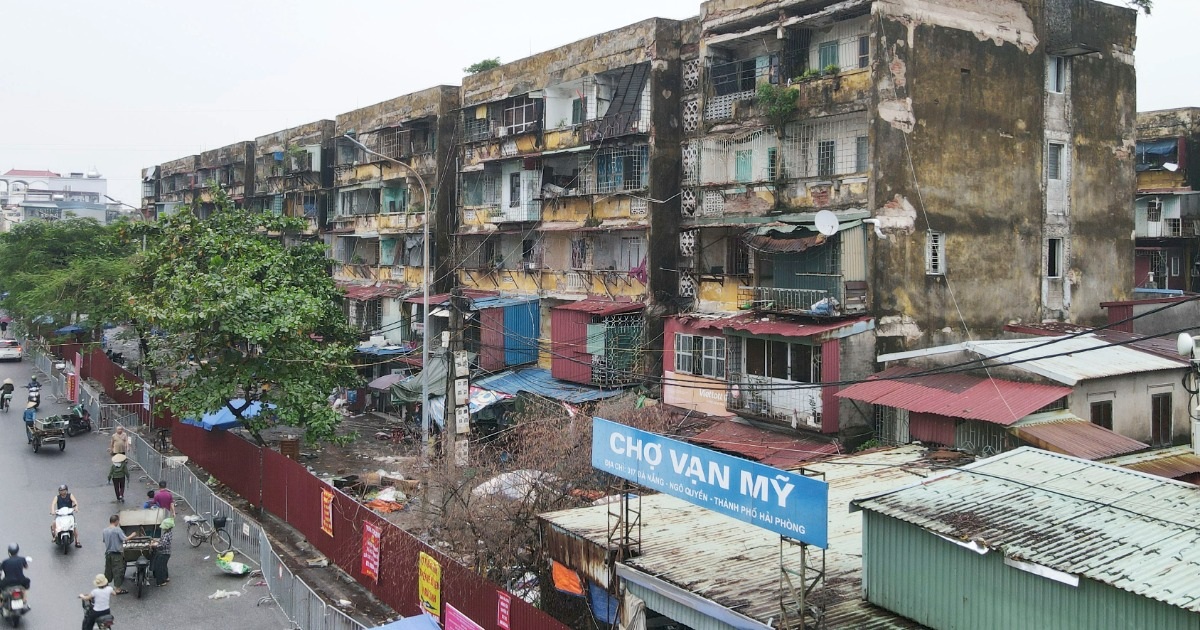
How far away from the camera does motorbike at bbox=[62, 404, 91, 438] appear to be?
110ft

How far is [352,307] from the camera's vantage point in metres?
46.4

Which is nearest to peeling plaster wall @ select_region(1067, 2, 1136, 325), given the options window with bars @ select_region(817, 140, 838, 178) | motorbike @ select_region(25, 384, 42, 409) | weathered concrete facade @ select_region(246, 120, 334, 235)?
window with bars @ select_region(817, 140, 838, 178)

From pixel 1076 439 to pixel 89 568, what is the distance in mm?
19378

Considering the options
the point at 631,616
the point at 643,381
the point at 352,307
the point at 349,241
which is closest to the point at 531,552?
the point at 631,616

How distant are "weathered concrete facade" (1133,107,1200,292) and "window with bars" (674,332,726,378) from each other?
20.6m

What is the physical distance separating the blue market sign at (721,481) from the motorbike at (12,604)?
413 inches

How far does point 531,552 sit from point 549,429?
4.85 m

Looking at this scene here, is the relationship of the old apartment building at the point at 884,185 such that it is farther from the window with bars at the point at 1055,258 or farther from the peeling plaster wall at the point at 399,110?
the peeling plaster wall at the point at 399,110

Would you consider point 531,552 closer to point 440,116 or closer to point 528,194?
point 528,194

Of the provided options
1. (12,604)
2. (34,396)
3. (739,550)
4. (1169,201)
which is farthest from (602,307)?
(1169,201)

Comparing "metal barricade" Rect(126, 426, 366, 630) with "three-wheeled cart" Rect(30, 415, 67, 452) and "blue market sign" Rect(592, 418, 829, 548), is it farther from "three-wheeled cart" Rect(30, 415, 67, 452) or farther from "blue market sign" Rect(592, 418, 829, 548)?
"blue market sign" Rect(592, 418, 829, 548)

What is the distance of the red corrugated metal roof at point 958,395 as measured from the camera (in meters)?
18.2

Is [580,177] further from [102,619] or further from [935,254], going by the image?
[102,619]

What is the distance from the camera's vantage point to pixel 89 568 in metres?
19.1
